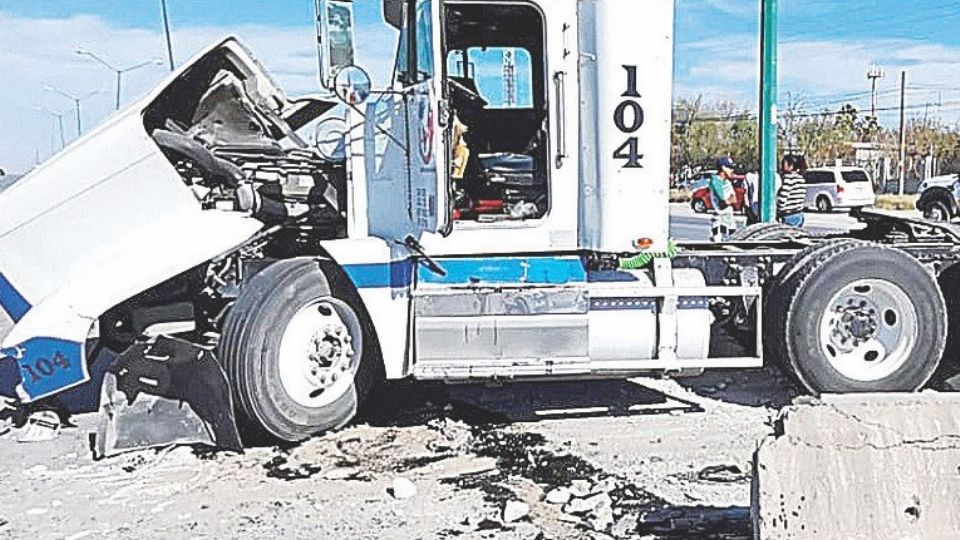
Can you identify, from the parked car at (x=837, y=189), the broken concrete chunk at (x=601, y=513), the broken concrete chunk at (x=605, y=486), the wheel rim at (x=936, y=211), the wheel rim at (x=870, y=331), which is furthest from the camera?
the parked car at (x=837, y=189)

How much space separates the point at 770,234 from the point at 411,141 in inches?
134

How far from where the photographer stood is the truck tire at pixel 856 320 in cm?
720

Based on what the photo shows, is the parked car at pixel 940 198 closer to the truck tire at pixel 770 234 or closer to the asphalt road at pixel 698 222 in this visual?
the asphalt road at pixel 698 222

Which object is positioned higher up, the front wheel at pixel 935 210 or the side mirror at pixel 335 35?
the side mirror at pixel 335 35

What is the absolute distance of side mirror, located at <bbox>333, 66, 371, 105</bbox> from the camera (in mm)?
6858

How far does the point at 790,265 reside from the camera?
7410mm

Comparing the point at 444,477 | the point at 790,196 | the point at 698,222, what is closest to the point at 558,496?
the point at 444,477

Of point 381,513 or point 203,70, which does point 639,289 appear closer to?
point 381,513

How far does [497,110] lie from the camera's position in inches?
294

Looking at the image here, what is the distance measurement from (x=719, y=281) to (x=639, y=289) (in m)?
0.75

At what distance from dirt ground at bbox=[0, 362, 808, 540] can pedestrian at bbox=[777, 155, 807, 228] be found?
15.5 feet

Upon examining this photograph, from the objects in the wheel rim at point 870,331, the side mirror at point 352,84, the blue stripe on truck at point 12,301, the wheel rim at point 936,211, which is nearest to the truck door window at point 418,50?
the side mirror at point 352,84

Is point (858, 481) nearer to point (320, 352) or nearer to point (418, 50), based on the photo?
point (320, 352)

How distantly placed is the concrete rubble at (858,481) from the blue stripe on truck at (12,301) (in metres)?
4.73
